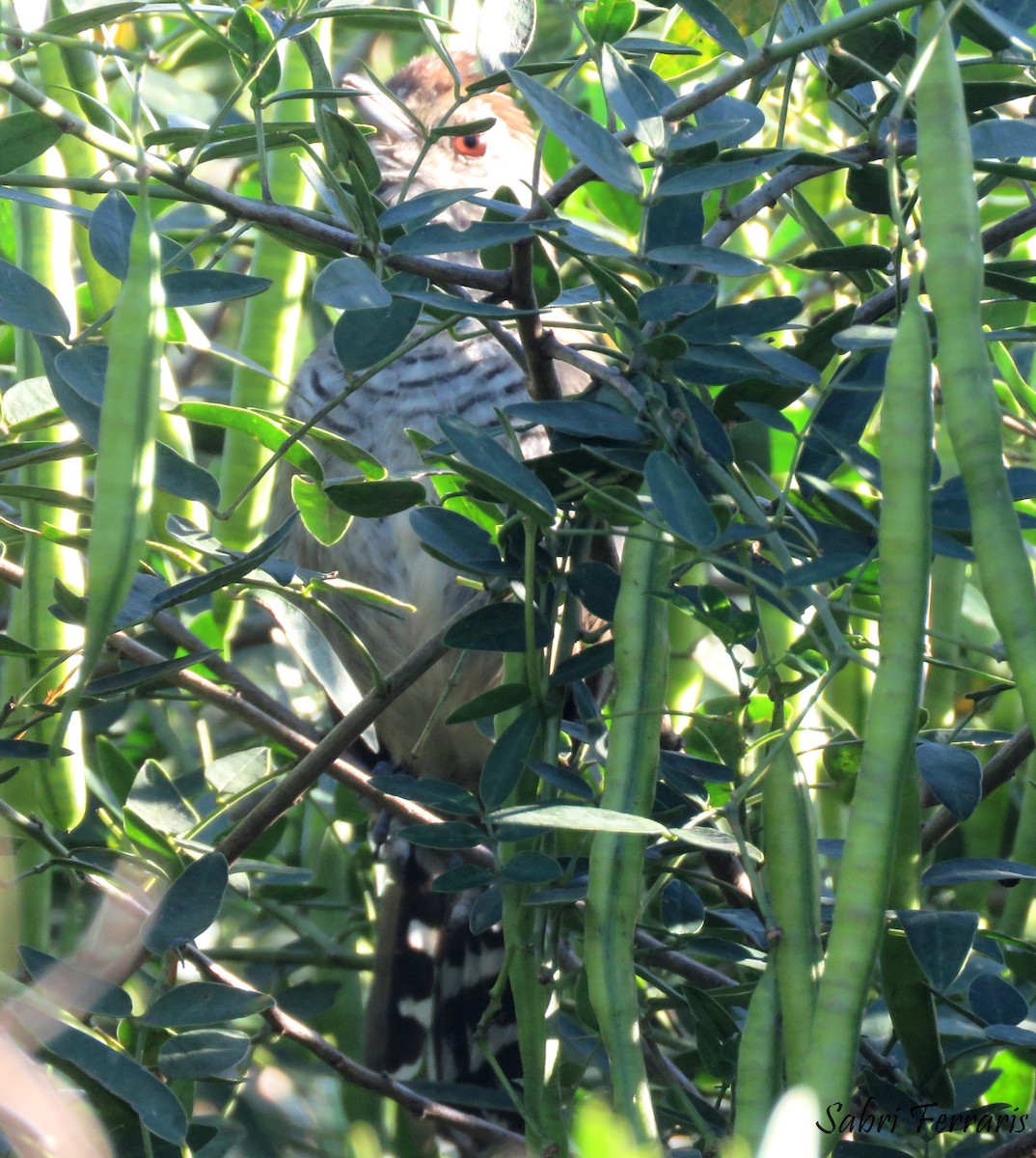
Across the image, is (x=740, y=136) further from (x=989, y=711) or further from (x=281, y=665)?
(x=281, y=665)

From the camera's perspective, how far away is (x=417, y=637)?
2.11 meters

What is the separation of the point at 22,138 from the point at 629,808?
0.53 meters

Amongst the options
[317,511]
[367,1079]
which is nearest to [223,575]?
[317,511]

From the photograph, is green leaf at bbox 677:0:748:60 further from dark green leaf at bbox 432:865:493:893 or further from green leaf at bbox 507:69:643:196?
dark green leaf at bbox 432:865:493:893

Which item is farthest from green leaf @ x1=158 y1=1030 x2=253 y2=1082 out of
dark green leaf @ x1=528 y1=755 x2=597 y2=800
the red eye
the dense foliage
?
the red eye

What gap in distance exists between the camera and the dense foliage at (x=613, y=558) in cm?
56

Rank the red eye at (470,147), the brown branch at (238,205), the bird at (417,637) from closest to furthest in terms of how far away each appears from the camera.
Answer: the brown branch at (238,205) < the bird at (417,637) < the red eye at (470,147)

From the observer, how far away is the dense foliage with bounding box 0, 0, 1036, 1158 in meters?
0.56

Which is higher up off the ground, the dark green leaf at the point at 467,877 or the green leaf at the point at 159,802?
the dark green leaf at the point at 467,877

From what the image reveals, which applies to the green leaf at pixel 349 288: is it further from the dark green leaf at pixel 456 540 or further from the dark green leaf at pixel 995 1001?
the dark green leaf at pixel 995 1001

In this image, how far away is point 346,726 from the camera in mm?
1041

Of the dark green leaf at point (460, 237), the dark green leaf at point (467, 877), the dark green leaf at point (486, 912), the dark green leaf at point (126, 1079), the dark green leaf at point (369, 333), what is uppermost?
the dark green leaf at point (460, 237)

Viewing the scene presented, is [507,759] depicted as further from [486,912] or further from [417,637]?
[417,637]

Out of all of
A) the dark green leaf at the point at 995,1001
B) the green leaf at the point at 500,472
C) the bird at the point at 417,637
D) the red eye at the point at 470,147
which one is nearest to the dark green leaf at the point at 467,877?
the green leaf at the point at 500,472
